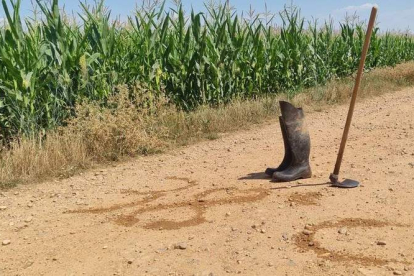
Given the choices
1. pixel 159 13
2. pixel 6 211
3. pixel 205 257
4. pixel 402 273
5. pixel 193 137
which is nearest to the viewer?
pixel 402 273

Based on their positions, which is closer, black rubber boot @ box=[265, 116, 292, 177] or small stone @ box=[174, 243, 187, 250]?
small stone @ box=[174, 243, 187, 250]

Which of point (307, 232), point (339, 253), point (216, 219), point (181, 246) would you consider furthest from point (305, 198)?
point (181, 246)

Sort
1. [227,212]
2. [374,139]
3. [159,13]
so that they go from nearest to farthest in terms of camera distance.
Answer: [227,212] → [374,139] → [159,13]

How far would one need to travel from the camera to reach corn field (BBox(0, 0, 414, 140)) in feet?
19.8

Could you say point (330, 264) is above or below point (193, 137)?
below

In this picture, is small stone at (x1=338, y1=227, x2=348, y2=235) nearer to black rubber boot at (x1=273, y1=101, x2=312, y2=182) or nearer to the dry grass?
black rubber boot at (x1=273, y1=101, x2=312, y2=182)

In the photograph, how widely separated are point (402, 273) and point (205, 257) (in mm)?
1309

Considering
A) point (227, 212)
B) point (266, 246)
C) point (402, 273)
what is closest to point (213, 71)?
point (227, 212)

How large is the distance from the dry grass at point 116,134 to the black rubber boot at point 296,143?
6.96 feet

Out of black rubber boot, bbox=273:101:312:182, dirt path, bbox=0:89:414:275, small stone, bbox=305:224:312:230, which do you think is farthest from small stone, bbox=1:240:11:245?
black rubber boot, bbox=273:101:312:182

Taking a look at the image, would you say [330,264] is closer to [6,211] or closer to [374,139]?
[6,211]

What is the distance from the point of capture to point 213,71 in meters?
8.47

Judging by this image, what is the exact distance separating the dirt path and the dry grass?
0.27 m

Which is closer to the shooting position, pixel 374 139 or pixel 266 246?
pixel 266 246
